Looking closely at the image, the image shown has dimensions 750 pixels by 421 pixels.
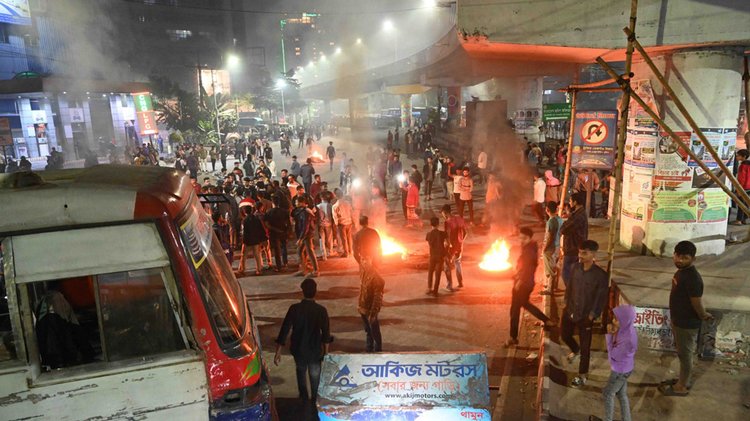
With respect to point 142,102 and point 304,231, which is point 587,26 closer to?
point 304,231

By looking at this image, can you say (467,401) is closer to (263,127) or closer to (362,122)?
(263,127)

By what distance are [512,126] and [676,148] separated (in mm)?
22704

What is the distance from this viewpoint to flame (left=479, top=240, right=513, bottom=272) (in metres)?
10.7

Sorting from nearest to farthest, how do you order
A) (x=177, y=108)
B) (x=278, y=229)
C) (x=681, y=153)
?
1. (x=681, y=153)
2. (x=278, y=229)
3. (x=177, y=108)

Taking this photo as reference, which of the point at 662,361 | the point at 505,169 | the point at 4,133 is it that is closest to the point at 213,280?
the point at 662,361

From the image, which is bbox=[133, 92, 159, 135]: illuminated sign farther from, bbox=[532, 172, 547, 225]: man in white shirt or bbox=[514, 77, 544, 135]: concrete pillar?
bbox=[532, 172, 547, 225]: man in white shirt

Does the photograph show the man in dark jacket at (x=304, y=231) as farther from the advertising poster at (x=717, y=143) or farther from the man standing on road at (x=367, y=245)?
the advertising poster at (x=717, y=143)

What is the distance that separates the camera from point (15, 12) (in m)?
33.8

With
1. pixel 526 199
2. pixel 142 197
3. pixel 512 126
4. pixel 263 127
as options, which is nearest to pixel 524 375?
pixel 142 197

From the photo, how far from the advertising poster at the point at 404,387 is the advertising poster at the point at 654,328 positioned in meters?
3.75

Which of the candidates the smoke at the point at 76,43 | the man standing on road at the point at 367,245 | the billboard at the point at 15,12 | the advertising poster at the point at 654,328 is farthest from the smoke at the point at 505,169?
the billboard at the point at 15,12

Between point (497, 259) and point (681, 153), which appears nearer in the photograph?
point (681, 153)

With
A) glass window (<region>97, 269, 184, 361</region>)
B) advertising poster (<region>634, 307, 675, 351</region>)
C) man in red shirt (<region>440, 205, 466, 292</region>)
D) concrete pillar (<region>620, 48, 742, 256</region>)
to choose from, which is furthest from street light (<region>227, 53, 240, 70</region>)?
glass window (<region>97, 269, 184, 361</region>)

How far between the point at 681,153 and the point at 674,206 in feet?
3.07
